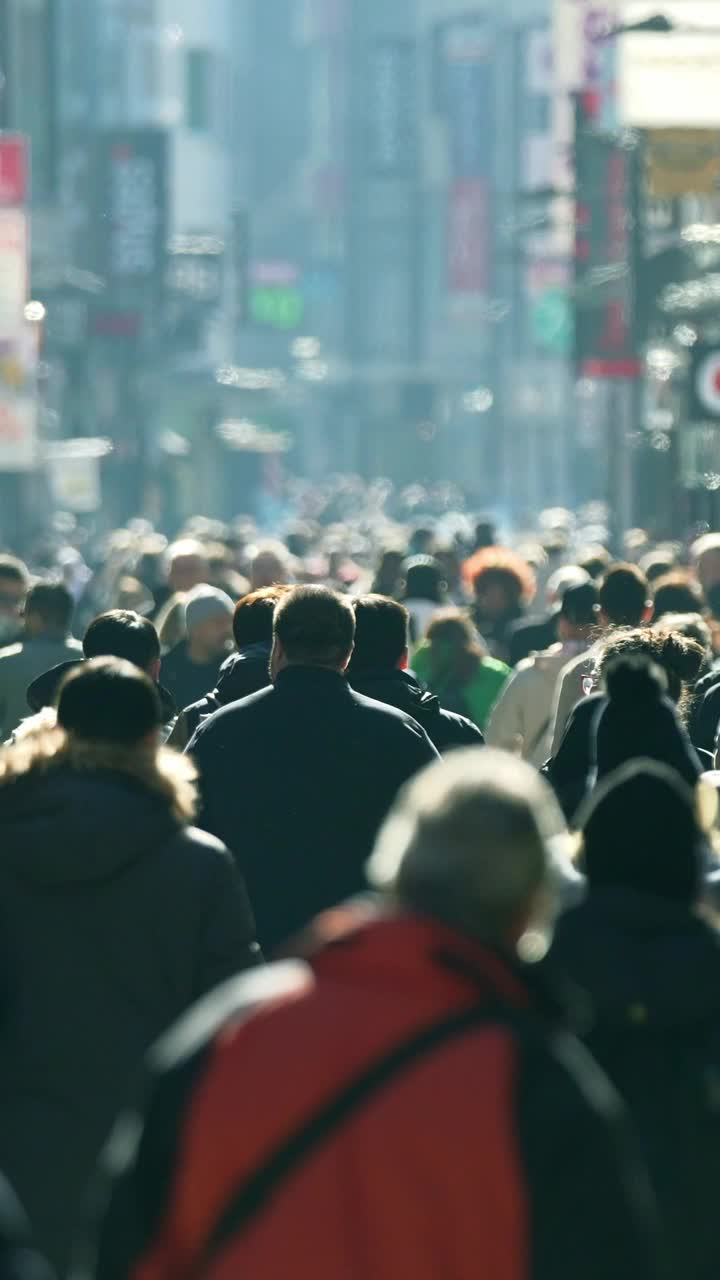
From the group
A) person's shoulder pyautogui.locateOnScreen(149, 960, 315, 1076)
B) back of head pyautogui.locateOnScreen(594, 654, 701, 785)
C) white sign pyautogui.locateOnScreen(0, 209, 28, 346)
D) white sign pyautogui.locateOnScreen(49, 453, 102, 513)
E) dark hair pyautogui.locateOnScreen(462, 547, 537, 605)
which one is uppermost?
white sign pyautogui.locateOnScreen(0, 209, 28, 346)

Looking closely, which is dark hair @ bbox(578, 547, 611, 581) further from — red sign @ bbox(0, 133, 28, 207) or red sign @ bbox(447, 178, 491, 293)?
red sign @ bbox(447, 178, 491, 293)

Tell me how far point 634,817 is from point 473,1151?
38.5 inches

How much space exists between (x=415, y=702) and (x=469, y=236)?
7207cm

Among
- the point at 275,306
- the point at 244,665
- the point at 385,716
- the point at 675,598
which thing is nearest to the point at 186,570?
the point at 675,598

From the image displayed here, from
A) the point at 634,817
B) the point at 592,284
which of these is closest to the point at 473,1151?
the point at 634,817

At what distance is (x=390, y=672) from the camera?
827 cm

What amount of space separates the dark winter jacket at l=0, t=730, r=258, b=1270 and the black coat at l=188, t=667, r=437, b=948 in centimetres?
136

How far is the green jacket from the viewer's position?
1155 centimetres

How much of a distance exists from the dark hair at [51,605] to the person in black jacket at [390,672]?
2383 mm

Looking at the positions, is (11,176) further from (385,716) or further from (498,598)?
(385,716)

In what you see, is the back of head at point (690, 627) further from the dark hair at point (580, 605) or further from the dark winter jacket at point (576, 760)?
the dark winter jacket at point (576, 760)

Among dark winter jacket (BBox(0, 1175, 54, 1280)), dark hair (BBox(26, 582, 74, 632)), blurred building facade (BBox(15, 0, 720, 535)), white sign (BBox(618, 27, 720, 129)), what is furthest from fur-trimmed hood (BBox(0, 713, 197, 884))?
blurred building facade (BBox(15, 0, 720, 535))

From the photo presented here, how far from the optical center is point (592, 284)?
31625mm

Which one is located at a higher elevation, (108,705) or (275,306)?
(108,705)
